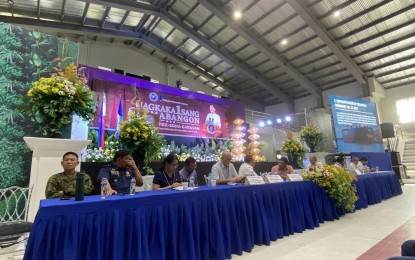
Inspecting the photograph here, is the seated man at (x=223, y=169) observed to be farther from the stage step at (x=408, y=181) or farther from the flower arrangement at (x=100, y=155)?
the stage step at (x=408, y=181)

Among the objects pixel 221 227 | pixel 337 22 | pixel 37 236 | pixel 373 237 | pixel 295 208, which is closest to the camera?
pixel 37 236

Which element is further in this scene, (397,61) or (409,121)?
(409,121)

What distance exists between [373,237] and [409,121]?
11.1 meters

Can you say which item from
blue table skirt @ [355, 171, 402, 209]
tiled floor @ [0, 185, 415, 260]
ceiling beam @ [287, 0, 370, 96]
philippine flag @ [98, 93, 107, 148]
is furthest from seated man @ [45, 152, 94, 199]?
ceiling beam @ [287, 0, 370, 96]

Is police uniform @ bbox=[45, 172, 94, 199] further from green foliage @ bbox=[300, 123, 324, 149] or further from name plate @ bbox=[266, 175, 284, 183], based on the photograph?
green foliage @ bbox=[300, 123, 324, 149]

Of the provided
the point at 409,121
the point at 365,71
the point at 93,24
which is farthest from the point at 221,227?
the point at 409,121

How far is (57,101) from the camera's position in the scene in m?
2.45

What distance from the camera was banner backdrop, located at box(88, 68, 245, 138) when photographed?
6.12 meters

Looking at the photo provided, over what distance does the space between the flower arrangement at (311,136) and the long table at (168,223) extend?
10.9 ft

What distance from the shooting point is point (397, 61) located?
910 cm

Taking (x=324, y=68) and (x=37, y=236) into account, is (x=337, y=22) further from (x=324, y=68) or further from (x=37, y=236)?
(x=37, y=236)

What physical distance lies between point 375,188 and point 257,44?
20.2ft

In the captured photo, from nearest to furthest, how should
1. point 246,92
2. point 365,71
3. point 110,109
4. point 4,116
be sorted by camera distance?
point 4,116
point 110,109
point 365,71
point 246,92

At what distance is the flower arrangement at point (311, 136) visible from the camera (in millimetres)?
5719
